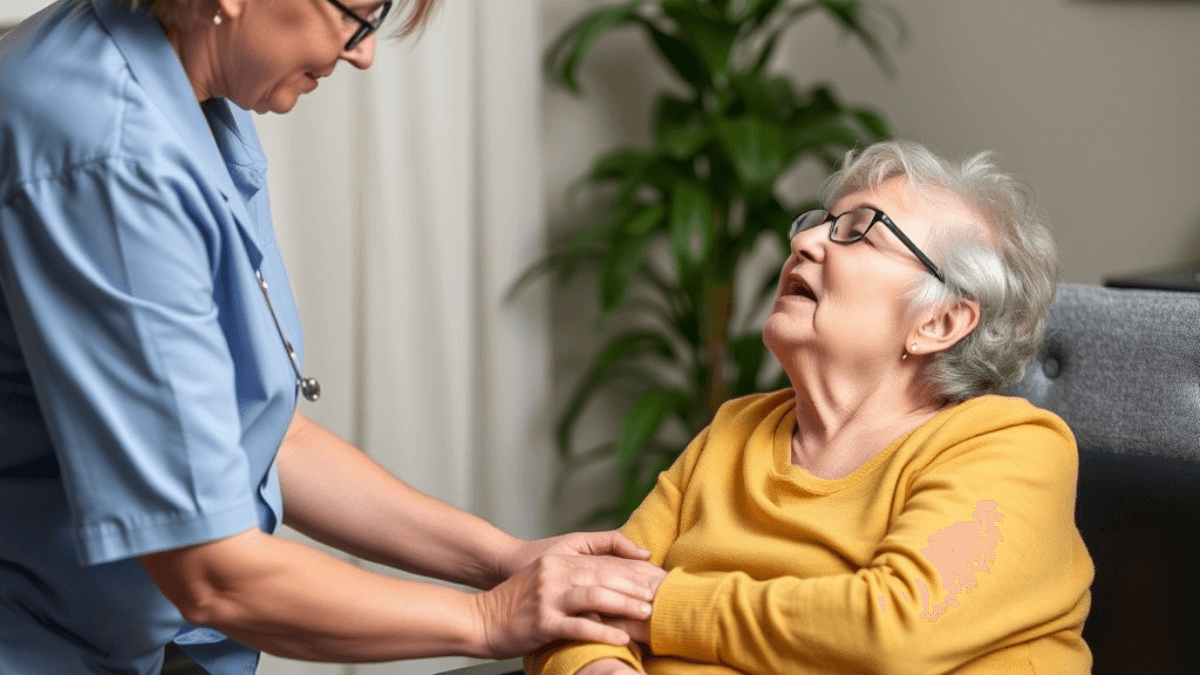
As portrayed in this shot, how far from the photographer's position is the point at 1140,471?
1.49 meters

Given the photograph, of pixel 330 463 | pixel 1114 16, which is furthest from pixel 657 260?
pixel 330 463

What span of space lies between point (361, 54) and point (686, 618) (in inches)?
25.9

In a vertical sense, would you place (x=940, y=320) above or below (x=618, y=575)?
above

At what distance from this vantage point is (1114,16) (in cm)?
251

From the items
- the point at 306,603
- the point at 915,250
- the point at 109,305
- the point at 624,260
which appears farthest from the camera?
the point at 624,260

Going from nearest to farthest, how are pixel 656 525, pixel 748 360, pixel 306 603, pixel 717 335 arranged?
pixel 306 603 → pixel 656 525 → pixel 748 360 → pixel 717 335

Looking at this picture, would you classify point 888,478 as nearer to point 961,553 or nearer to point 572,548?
point 961,553

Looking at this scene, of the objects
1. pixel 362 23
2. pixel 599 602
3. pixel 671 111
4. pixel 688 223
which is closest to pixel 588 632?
pixel 599 602

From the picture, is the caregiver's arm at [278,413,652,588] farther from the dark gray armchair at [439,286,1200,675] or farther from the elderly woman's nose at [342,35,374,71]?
the elderly woman's nose at [342,35,374,71]

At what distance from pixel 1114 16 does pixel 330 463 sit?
1.88 metres

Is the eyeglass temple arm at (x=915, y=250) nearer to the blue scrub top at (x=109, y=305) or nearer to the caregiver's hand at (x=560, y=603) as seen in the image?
the caregiver's hand at (x=560, y=603)

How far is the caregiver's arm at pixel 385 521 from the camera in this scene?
4.94 ft

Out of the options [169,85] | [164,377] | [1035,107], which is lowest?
[1035,107]

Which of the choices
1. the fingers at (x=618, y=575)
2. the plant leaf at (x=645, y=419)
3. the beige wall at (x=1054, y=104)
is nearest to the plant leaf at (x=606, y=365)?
the plant leaf at (x=645, y=419)
